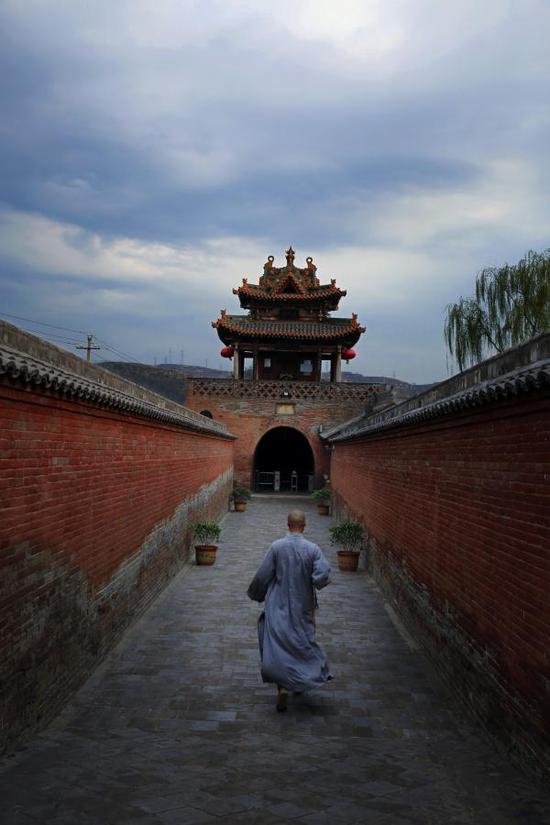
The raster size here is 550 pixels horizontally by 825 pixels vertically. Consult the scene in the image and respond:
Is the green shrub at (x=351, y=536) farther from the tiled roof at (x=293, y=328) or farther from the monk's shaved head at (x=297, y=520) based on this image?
the tiled roof at (x=293, y=328)

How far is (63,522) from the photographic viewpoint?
4.75 m

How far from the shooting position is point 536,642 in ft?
11.7

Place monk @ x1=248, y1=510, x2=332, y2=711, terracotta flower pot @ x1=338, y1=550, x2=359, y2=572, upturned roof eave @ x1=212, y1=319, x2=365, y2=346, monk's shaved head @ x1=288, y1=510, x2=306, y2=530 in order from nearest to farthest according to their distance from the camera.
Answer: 1. monk @ x1=248, y1=510, x2=332, y2=711
2. monk's shaved head @ x1=288, y1=510, x2=306, y2=530
3. terracotta flower pot @ x1=338, y1=550, x2=359, y2=572
4. upturned roof eave @ x1=212, y1=319, x2=365, y2=346

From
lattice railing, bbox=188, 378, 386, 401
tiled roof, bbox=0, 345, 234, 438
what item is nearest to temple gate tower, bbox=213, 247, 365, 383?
lattice railing, bbox=188, 378, 386, 401

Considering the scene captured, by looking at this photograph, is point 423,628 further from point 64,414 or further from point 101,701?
point 64,414

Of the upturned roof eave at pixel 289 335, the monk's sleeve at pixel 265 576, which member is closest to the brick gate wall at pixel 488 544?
the monk's sleeve at pixel 265 576

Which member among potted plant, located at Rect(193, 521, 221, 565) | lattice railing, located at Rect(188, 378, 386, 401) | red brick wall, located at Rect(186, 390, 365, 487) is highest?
lattice railing, located at Rect(188, 378, 386, 401)

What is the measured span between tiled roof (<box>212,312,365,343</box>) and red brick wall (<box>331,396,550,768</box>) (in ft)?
69.1

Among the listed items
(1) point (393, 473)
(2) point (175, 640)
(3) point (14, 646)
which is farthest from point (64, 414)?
(1) point (393, 473)

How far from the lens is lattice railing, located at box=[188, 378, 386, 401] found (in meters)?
26.3

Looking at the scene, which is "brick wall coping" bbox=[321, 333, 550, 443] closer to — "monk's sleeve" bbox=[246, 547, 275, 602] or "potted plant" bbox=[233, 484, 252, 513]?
"monk's sleeve" bbox=[246, 547, 275, 602]

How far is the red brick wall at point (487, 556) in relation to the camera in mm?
3627

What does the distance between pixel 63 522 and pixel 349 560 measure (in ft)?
22.9

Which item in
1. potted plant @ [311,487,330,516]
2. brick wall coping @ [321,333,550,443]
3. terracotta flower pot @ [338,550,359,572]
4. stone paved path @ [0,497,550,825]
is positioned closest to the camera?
stone paved path @ [0,497,550,825]
